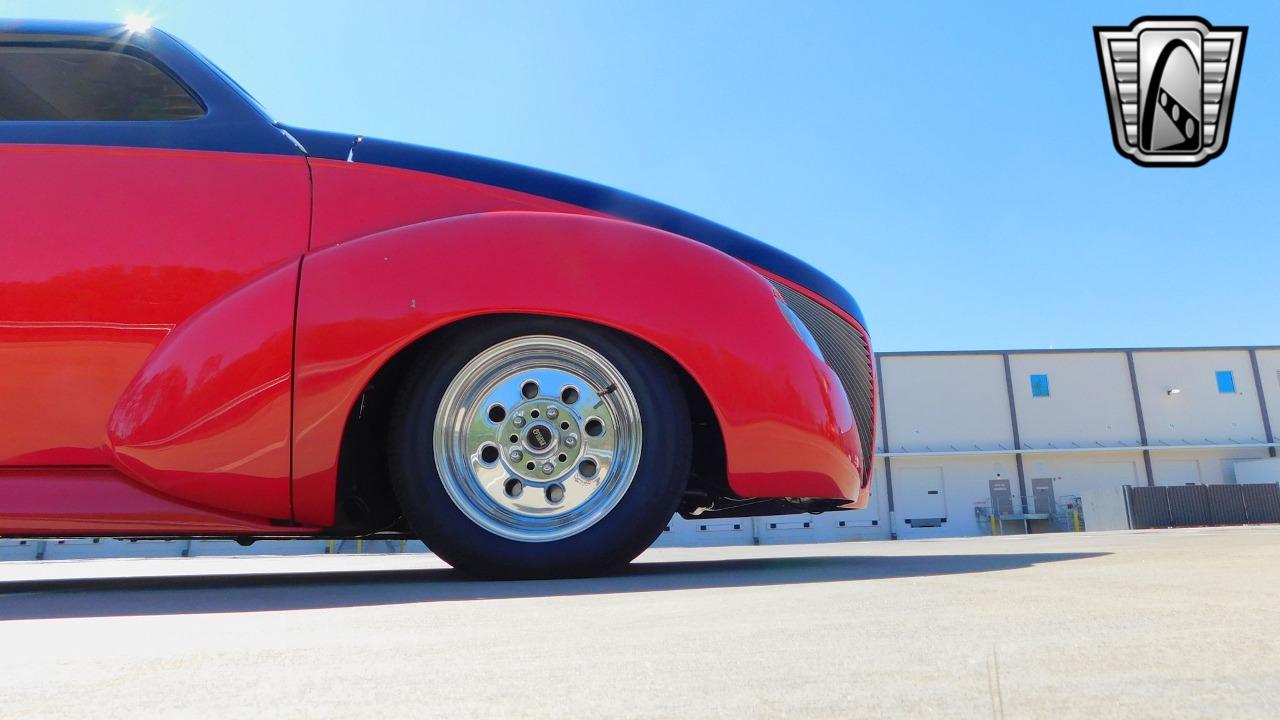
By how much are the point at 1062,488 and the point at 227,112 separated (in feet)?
108

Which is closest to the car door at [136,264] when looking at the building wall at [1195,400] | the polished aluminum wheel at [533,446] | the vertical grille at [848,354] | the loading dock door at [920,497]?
the polished aluminum wheel at [533,446]

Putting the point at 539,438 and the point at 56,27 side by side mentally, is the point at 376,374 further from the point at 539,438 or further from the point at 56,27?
the point at 56,27

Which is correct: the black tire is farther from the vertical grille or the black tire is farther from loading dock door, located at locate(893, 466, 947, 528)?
loading dock door, located at locate(893, 466, 947, 528)

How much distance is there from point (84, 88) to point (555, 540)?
2224 millimetres

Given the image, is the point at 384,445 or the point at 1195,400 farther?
the point at 1195,400

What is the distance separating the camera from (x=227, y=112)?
9.63 ft

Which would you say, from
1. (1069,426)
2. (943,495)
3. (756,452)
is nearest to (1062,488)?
(1069,426)

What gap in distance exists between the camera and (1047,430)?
31578 millimetres

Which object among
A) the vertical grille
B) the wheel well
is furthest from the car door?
the vertical grille

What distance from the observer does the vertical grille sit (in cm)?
313

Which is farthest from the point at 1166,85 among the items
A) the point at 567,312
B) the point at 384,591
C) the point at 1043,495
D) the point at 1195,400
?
the point at 1195,400

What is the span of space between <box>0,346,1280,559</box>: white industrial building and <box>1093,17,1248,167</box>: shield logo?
25.9 m

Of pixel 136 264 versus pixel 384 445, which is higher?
pixel 136 264

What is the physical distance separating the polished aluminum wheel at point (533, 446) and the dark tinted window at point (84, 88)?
1.40m
